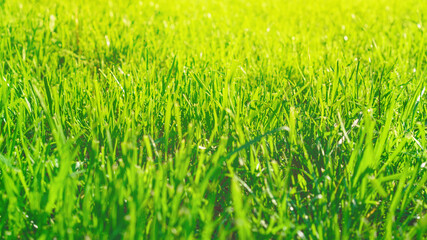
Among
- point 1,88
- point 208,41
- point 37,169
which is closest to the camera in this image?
point 37,169

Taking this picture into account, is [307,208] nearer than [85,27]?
Yes

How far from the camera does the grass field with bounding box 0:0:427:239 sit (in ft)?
3.16

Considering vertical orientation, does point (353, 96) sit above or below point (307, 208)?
above

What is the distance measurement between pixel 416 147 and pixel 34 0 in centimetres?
375

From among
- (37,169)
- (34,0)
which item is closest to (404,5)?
(34,0)

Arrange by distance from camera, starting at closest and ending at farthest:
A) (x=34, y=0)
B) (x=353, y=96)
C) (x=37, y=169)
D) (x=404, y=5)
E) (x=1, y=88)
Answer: (x=37, y=169), (x=1, y=88), (x=353, y=96), (x=34, y=0), (x=404, y=5)

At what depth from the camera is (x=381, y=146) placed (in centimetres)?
117

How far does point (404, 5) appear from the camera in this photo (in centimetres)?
507

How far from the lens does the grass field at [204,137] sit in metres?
0.96

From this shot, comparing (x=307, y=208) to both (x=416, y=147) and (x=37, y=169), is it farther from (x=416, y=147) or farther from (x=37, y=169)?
(x=37, y=169)

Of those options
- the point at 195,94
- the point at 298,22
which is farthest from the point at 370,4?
the point at 195,94

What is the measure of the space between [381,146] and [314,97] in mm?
606

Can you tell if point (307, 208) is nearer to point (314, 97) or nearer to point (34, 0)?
point (314, 97)

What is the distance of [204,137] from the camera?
4.64 feet
